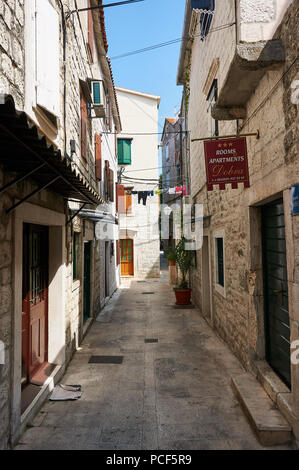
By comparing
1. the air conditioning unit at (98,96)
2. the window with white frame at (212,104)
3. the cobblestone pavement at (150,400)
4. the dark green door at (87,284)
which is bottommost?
the cobblestone pavement at (150,400)

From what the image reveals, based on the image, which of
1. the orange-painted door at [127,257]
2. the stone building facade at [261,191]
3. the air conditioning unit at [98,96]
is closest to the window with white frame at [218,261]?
the stone building facade at [261,191]

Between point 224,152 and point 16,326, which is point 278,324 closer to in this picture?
point 224,152

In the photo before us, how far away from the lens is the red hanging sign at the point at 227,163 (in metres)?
4.17

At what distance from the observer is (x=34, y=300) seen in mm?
4320

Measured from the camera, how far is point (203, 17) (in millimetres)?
7152

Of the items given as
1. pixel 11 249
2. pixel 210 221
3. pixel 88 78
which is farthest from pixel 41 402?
pixel 88 78

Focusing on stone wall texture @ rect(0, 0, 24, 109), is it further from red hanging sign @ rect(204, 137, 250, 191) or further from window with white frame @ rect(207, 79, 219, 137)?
window with white frame @ rect(207, 79, 219, 137)

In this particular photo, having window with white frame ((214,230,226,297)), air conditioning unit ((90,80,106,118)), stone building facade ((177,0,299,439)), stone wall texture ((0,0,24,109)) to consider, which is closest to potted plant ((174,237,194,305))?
window with white frame ((214,230,226,297))

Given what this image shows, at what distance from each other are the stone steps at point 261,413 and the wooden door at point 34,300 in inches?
110

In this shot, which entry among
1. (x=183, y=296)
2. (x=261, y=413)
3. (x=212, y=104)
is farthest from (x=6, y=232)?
(x=183, y=296)

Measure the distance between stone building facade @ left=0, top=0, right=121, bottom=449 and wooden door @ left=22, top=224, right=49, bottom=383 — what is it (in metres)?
0.01

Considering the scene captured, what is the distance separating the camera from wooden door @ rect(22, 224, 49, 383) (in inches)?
156

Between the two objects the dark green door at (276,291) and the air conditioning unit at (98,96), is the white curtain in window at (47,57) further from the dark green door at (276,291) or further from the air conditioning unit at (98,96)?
the dark green door at (276,291)
